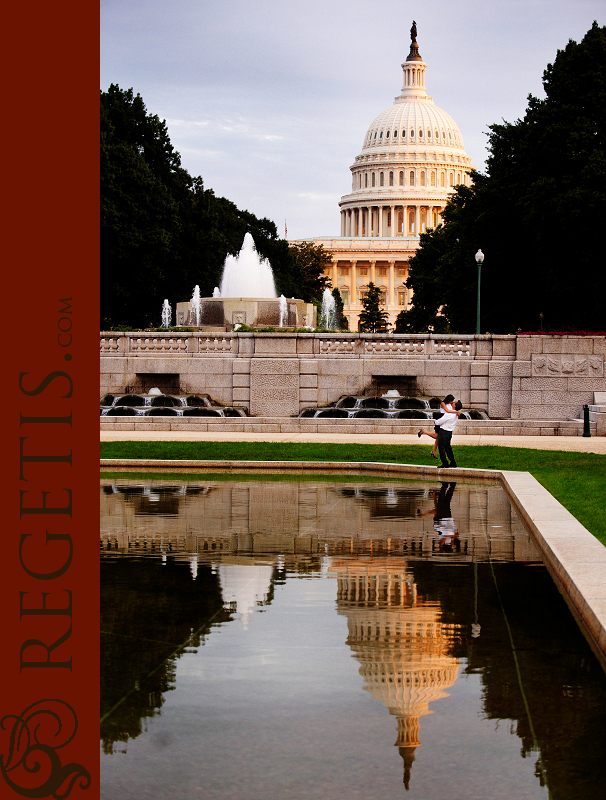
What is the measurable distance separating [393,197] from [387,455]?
164942 millimetres

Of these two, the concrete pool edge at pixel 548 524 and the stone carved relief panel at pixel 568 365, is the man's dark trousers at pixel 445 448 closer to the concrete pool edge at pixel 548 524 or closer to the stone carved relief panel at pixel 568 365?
the concrete pool edge at pixel 548 524

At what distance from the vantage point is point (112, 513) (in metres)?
14.4

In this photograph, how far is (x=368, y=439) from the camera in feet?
87.5

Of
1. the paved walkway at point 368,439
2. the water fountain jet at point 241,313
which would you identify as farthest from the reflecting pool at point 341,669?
the water fountain jet at point 241,313

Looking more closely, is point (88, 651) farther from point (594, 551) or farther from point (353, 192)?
point (353, 192)

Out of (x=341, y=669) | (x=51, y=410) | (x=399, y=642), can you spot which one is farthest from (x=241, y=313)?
(x=51, y=410)

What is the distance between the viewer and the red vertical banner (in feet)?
15.7

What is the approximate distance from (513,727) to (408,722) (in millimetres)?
587

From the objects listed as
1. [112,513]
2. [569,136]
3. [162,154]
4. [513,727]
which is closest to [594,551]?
[513,727]

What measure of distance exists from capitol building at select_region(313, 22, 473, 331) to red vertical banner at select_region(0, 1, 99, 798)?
170288mm

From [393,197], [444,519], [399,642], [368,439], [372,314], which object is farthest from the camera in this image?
[393,197]

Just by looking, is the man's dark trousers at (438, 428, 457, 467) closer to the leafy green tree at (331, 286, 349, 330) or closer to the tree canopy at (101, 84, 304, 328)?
the tree canopy at (101, 84, 304, 328)

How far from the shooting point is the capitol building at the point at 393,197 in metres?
177

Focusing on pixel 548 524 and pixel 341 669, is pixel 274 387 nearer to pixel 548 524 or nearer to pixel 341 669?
pixel 548 524
